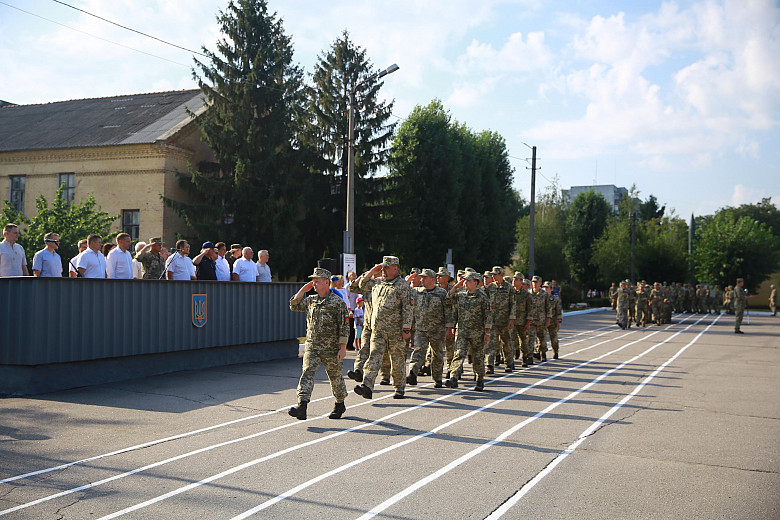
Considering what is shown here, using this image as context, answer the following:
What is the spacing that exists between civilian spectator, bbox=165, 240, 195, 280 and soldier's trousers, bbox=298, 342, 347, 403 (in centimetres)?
572

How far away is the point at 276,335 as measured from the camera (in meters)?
15.6

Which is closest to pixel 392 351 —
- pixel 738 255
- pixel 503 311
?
pixel 503 311

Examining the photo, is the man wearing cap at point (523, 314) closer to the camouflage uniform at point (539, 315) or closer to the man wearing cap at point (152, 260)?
the camouflage uniform at point (539, 315)

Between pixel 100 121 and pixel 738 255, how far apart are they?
147ft

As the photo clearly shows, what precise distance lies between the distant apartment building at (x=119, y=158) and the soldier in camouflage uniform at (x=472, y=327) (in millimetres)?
23919

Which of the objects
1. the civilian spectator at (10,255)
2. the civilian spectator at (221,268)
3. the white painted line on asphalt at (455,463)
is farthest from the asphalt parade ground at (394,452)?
the civilian spectator at (221,268)

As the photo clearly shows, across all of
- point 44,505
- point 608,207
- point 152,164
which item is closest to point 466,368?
point 44,505

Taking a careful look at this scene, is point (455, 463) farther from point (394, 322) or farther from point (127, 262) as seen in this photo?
point (127, 262)

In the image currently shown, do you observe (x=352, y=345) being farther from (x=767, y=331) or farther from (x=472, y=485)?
(x=767, y=331)

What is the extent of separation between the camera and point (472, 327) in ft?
37.3

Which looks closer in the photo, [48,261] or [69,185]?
[48,261]

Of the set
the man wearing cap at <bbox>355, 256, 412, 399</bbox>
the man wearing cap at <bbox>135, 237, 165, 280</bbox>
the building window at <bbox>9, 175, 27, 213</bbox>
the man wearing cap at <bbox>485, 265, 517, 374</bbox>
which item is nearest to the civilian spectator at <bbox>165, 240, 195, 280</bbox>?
the man wearing cap at <bbox>135, 237, 165, 280</bbox>

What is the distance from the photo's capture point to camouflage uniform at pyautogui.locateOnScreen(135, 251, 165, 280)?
519 inches

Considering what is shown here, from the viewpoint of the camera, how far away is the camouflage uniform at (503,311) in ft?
46.2
